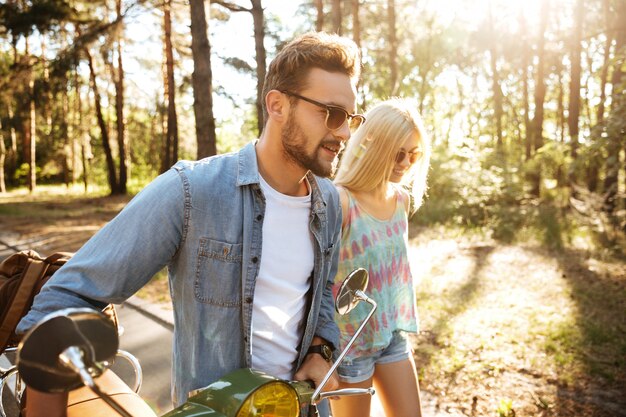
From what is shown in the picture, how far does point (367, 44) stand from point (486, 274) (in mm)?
15925

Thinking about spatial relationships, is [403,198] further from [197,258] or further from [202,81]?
[202,81]

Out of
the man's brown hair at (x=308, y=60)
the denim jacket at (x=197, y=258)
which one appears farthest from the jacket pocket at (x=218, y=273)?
the man's brown hair at (x=308, y=60)

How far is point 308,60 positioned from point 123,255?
0.93 m

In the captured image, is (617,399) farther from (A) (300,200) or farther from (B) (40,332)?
(B) (40,332)

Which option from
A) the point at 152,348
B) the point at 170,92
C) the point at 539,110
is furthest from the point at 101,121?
the point at 152,348

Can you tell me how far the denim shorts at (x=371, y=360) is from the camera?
2619 mm

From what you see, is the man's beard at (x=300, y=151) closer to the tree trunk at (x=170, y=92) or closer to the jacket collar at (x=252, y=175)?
the jacket collar at (x=252, y=175)

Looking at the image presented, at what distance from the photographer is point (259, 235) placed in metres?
1.81

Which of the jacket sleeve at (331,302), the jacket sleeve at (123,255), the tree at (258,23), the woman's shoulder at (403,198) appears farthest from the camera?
the tree at (258,23)

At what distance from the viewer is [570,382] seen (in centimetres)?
430

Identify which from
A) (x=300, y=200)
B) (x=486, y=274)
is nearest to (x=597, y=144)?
(x=486, y=274)

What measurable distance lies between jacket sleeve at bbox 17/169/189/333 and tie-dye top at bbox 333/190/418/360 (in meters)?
1.28

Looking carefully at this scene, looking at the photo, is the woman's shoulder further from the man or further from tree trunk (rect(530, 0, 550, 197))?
tree trunk (rect(530, 0, 550, 197))

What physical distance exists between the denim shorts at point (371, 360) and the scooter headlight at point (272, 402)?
1353 mm
